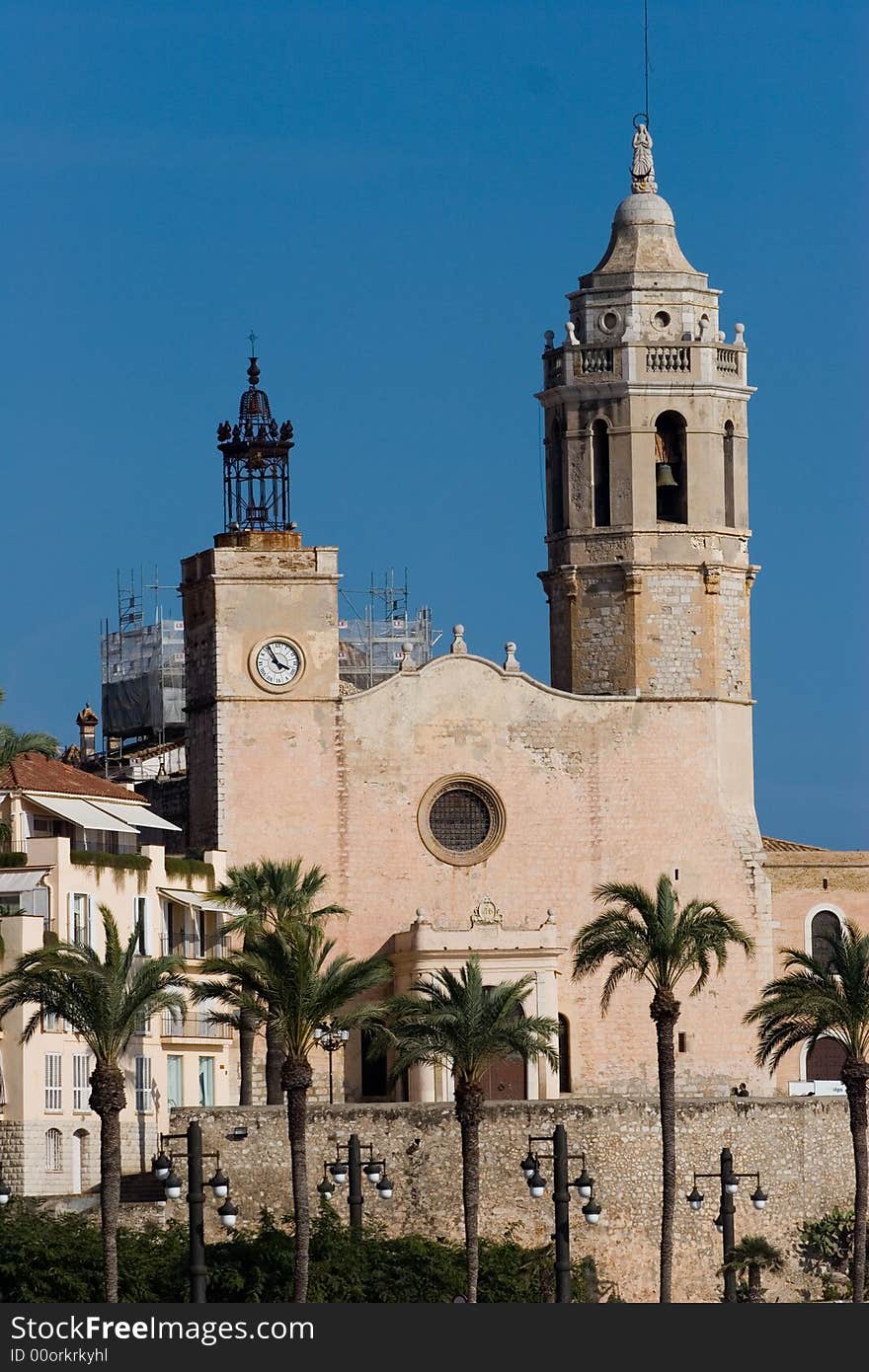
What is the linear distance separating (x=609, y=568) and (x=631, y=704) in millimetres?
2971

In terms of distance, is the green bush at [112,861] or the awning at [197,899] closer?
the green bush at [112,861]

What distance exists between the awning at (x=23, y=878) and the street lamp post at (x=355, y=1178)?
7.53m

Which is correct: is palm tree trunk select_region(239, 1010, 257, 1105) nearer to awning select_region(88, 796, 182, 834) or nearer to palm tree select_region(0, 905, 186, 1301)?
awning select_region(88, 796, 182, 834)

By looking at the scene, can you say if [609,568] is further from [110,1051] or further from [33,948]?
[110,1051]

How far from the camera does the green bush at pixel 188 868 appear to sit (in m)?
80.1

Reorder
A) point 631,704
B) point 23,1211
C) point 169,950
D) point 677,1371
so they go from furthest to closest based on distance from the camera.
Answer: point 631,704
point 169,950
point 23,1211
point 677,1371

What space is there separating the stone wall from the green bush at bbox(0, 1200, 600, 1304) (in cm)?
122

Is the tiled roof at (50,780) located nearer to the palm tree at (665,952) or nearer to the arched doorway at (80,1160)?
the arched doorway at (80,1160)

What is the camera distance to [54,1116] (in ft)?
242

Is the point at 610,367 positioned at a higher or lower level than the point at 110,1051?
higher

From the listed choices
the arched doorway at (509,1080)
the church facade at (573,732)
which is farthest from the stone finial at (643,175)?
the arched doorway at (509,1080)

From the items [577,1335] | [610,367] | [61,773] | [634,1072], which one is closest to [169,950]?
[61,773]

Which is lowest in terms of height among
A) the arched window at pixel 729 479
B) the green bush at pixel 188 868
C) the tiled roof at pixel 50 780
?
the green bush at pixel 188 868

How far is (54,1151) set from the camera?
74000mm
